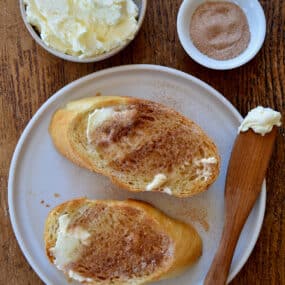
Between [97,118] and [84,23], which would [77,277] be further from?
[84,23]

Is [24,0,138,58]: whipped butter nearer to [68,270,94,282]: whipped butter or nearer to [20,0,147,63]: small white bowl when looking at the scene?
[20,0,147,63]: small white bowl

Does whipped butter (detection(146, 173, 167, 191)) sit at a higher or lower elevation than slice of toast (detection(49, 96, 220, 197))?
lower

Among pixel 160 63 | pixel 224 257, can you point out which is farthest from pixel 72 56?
pixel 224 257

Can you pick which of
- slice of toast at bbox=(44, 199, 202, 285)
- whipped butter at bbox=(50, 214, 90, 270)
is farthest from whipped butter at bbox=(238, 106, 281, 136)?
whipped butter at bbox=(50, 214, 90, 270)

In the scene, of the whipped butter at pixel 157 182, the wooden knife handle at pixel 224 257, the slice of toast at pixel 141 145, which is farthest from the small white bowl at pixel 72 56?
the wooden knife handle at pixel 224 257

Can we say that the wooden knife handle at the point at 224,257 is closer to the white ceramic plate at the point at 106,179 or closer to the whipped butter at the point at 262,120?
the white ceramic plate at the point at 106,179

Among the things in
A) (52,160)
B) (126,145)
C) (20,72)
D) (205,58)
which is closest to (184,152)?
(126,145)

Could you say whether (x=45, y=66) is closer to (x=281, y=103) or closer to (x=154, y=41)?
(x=154, y=41)
